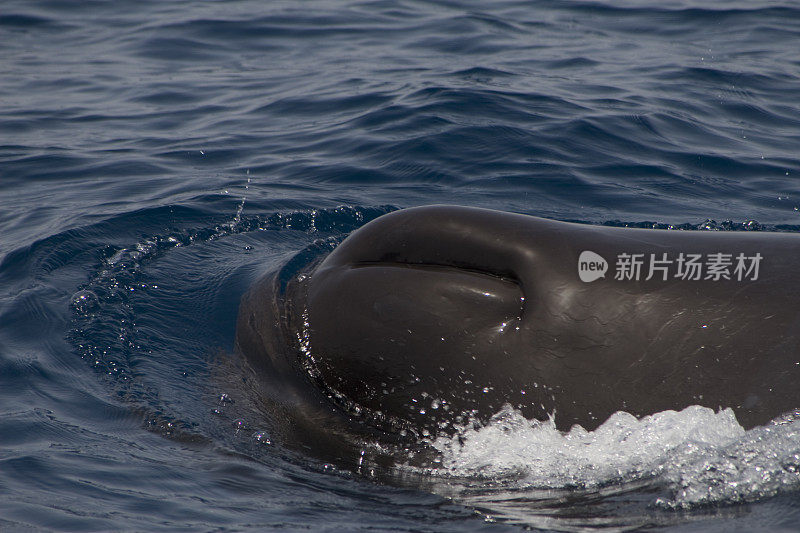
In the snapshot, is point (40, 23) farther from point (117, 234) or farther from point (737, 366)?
point (737, 366)

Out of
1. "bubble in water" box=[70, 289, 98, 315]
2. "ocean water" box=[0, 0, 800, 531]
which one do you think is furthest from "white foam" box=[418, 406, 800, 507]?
"bubble in water" box=[70, 289, 98, 315]

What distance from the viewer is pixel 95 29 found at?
19.3 meters

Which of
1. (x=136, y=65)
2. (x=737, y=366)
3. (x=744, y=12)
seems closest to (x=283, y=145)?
(x=136, y=65)

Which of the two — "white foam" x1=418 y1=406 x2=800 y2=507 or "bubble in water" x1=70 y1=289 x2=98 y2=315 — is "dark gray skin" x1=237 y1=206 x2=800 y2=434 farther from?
"bubble in water" x1=70 y1=289 x2=98 y2=315

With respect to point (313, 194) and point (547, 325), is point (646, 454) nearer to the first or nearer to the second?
point (547, 325)

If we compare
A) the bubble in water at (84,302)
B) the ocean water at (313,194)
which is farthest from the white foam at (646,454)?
the bubble in water at (84,302)

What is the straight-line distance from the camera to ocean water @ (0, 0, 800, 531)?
445cm

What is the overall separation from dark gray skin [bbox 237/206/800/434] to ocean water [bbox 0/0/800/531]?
18 cm

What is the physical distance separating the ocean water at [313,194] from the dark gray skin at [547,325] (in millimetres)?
176

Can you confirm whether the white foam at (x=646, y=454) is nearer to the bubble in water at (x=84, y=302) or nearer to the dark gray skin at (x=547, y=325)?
the dark gray skin at (x=547, y=325)

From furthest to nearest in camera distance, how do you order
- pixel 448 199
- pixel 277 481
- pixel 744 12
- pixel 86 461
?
pixel 744 12 → pixel 448 199 → pixel 86 461 → pixel 277 481

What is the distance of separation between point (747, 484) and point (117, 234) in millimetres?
6584

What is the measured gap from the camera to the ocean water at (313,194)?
4445 mm

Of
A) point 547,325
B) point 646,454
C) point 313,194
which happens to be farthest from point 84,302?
point 646,454
